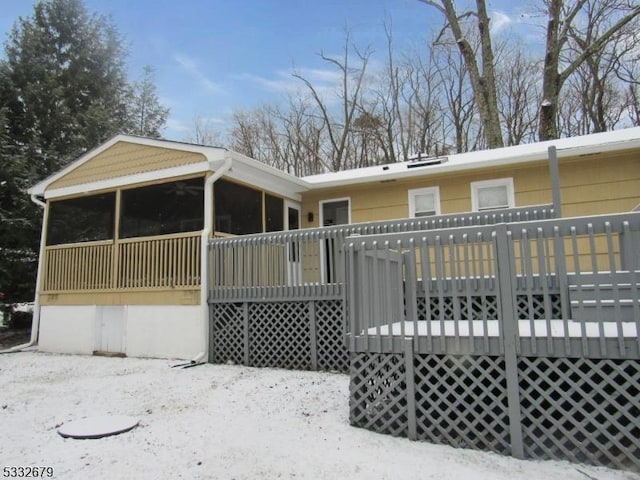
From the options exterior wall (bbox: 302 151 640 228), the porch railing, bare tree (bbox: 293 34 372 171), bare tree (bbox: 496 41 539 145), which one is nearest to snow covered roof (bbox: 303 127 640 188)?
exterior wall (bbox: 302 151 640 228)

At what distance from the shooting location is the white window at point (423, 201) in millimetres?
8703

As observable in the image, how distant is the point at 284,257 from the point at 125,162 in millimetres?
3870

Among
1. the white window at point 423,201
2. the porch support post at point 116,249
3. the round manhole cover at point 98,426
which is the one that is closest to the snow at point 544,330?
the round manhole cover at point 98,426

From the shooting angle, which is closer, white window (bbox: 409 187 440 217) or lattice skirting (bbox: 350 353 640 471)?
lattice skirting (bbox: 350 353 640 471)

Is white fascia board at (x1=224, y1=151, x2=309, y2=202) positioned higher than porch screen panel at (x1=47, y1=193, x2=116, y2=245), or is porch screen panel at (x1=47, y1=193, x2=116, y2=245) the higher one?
white fascia board at (x1=224, y1=151, x2=309, y2=202)

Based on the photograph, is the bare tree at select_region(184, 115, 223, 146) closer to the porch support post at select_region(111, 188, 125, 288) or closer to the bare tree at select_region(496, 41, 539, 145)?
the bare tree at select_region(496, 41, 539, 145)

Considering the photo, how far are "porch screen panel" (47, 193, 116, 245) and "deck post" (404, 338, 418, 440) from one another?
7202mm

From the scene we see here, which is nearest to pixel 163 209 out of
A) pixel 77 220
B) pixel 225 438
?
pixel 77 220

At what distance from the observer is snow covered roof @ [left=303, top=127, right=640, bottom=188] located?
7.20 meters

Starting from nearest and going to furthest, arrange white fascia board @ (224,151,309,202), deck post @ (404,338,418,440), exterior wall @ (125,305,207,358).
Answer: deck post @ (404,338,418,440)
exterior wall @ (125,305,207,358)
white fascia board @ (224,151,309,202)

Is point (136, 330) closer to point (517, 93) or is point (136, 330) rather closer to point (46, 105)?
point (46, 105)

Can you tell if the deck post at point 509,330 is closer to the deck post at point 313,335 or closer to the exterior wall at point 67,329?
the deck post at point 313,335

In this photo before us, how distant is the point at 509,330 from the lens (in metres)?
3.44

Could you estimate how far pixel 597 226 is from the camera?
3.30 m
